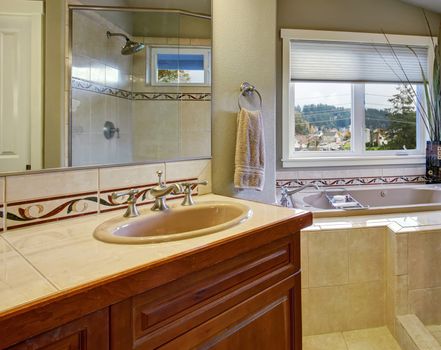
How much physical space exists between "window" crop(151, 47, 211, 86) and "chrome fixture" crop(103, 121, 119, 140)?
1.09 ft

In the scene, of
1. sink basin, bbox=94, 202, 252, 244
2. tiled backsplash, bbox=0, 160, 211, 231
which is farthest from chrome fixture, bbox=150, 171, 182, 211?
tiled backsplash, bbox=0, 160, 211, 231

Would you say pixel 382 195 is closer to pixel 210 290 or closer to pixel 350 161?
pixel 350 161

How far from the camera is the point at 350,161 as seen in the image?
2.78 meters

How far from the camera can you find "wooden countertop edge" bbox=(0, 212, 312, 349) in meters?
0.50

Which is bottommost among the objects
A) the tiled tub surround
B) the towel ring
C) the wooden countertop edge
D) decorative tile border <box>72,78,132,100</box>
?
the tiled tub surround

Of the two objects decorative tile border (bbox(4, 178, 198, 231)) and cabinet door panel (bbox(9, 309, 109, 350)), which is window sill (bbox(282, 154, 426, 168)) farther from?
cabinet door panel (bbox(9, 309, 109, 350))

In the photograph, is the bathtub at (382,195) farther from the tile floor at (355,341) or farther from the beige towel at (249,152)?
the tile floor at (355,341)

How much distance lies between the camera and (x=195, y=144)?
162 cm

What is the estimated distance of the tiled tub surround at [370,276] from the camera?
1.61m

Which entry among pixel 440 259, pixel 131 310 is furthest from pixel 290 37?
pixel 131 310

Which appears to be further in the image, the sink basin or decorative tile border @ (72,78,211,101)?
decorative tile border @ (72,78,211,101)

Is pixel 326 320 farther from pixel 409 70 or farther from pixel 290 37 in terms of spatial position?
pixel 409 70

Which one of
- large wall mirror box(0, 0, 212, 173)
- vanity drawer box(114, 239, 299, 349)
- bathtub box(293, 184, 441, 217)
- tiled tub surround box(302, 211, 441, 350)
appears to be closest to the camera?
vanity drawer box(114, 239, 299, 349)

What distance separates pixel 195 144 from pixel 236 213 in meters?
0.54
